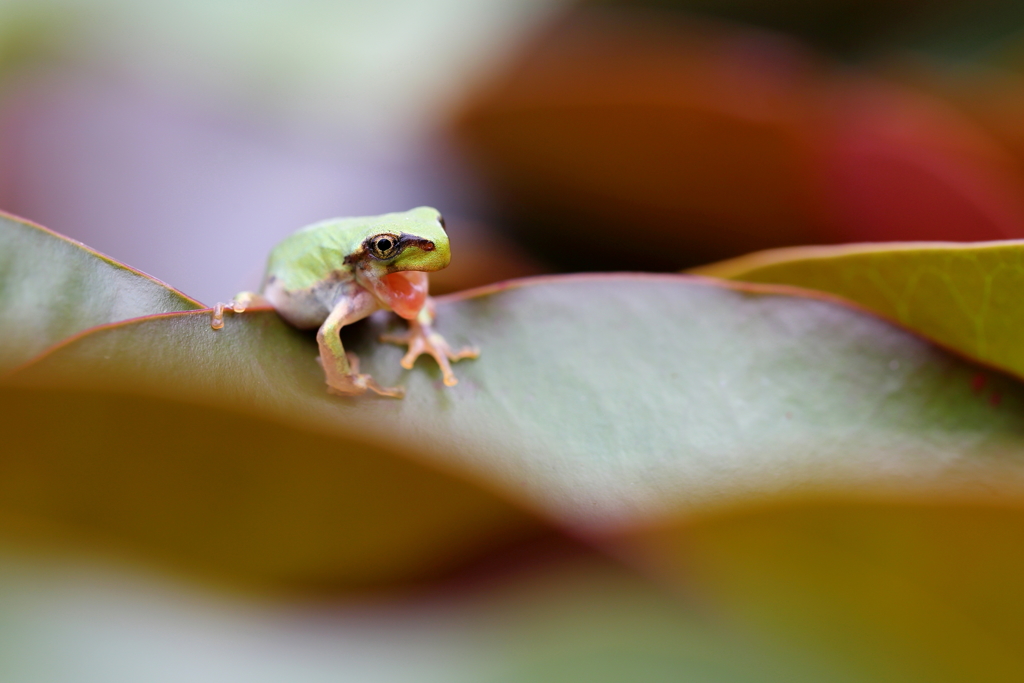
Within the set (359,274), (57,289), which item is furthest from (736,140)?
(57,289)

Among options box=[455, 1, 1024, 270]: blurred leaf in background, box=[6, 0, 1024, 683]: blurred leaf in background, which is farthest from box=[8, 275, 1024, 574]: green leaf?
box=[455, 1, 1024, 270]: blurred leaf in background

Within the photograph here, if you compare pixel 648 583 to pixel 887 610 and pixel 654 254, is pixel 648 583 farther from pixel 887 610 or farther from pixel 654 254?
pixel 654 254

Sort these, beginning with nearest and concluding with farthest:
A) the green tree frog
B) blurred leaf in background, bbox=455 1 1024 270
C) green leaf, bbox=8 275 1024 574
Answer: green leaf, bbox=8 275 1024 574 < the green tree frog < blurred leaf in background, bbox=455 1 1024 270

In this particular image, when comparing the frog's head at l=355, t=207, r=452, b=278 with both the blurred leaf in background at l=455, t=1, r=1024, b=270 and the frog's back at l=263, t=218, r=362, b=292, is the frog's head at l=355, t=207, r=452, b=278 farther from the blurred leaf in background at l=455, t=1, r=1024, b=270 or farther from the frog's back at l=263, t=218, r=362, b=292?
the blurred leaf in background at l=455, t=1, r=1024, b=270

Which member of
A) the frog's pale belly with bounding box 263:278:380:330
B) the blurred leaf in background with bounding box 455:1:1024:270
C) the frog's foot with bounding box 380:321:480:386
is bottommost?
the frog's foot with bounding box 380:321:480:386

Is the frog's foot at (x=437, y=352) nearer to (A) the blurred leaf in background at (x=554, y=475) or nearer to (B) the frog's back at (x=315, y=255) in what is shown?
(A) the blurred leaf in background at (x=554, y=475)
